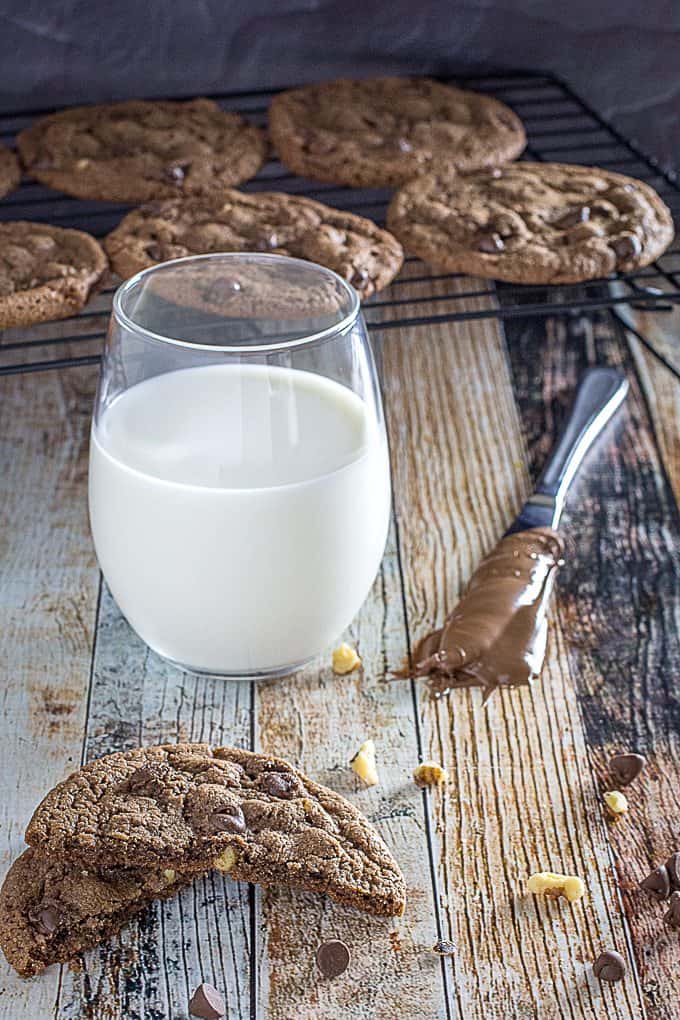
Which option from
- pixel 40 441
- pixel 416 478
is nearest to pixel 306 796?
pixel 416 478

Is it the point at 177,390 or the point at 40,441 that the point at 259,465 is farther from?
the point at 40,441

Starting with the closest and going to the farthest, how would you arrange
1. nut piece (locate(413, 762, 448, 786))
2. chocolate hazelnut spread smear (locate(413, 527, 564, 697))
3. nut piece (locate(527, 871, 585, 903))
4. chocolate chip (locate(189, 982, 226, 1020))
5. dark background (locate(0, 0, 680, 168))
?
chocolate chip (locate(189, 982, 226, 1020)), nut piece (locate(527, 871, 585, 903)), nut piece (locate(413, 762, 448, 786)), chocolate hazelnut spread smear (locate(413, 527, 564, 697)), dark background (locate(0, 0, 680, 168))

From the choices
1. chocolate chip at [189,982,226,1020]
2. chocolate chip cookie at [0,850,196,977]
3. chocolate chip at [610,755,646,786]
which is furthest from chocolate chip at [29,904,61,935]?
chocolate chip at [610,755,646,786]

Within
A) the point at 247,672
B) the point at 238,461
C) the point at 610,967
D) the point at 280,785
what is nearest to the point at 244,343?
the point at 238,461

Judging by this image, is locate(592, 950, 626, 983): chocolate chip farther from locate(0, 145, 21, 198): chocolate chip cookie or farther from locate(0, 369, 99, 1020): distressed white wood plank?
locate(0, 145, 21, 198): chocolate chip cookie

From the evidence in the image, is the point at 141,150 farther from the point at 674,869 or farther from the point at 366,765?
the point at 674,869

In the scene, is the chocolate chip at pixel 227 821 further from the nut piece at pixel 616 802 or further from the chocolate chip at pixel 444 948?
the nut piece at pixel 616 802

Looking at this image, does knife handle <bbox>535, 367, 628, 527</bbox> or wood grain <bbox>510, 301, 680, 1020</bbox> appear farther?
knife handle <bbox>535, 367, 628, 527</bbox>

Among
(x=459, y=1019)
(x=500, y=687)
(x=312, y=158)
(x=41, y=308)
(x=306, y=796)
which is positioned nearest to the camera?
(x=459, y=1019)
